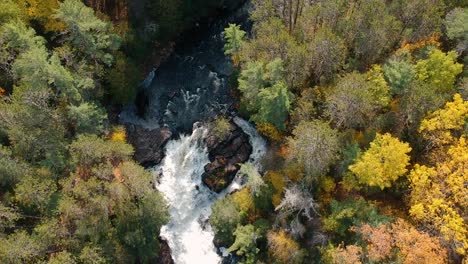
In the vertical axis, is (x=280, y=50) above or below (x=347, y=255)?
above

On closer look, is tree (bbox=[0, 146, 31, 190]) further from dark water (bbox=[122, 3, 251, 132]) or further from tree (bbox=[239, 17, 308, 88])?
tree (bbox=[239, 17, 308, 88])

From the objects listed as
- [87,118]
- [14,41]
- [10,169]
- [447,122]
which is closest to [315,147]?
[447,122]

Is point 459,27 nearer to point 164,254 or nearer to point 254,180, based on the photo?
point 254,180

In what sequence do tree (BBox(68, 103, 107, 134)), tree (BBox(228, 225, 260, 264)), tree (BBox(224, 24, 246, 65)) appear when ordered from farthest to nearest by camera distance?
tree (BBox(224, 24, 246, 65)), tree (BBox(68, 103, 107, 134)), tree (BBox(228, 225, 260, 264))

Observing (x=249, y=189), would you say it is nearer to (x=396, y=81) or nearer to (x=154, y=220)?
(x=154, y=220)

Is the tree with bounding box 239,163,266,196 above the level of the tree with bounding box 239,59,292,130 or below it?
below

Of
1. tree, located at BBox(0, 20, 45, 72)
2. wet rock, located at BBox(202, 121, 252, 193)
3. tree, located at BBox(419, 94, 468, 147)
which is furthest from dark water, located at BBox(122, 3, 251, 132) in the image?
tree, located at BBox(419, 94, 468, 147)

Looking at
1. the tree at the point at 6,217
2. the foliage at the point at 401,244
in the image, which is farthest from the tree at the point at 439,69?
the tree at the point at 6,217
